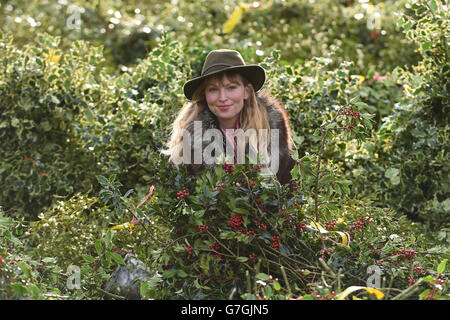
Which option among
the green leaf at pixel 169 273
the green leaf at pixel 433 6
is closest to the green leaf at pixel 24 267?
the green leaf at pixel 169 273

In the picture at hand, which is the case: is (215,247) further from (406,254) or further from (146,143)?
(146,143)

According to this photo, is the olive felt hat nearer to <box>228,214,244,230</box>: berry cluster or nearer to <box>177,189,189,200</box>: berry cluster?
<box>177,189,189,200</box>: berry cluster

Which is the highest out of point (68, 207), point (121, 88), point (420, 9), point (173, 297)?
point (420, 9)

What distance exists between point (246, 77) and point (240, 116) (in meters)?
0.23

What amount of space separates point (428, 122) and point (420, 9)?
2.60ft

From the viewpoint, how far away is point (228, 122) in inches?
151

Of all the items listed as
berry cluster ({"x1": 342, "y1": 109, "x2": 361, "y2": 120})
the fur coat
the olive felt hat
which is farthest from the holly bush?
berry cluster ({"x1": 342, "y1": 109, "x2": 361, "y2": 120})

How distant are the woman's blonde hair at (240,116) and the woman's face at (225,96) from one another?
0.02 m

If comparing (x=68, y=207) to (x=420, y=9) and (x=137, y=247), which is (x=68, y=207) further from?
(x=420, y=9)

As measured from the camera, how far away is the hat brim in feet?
12.2

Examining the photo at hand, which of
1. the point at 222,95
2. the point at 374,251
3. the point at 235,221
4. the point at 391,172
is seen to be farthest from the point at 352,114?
the point at 391,172
